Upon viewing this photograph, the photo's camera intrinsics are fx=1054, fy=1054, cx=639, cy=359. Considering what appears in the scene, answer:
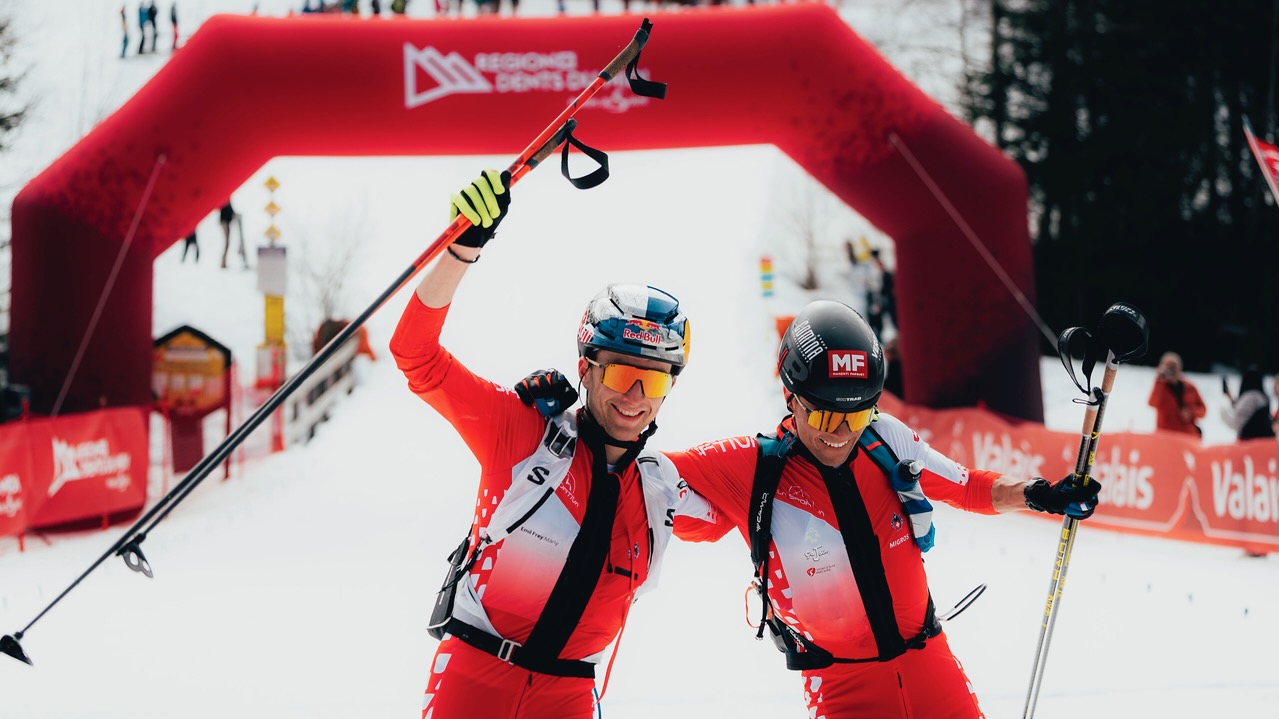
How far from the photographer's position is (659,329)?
2.85 meters

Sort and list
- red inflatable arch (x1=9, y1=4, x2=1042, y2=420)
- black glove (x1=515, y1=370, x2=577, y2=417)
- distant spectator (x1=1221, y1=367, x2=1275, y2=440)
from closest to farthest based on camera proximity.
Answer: black glove (x1=515, y1=370, x2=577, y2=417) < distant spectator (x1=1221, y1=367, x2=1275, y2=440) < red inflatable arch (x1=9, y1=4, x2=1042, y2=420)

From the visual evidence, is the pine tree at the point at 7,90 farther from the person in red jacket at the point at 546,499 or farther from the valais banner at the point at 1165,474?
the person in red jacket at the point at 546,499

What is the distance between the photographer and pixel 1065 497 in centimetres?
306

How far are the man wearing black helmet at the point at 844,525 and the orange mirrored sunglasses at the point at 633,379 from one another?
1.37 ft

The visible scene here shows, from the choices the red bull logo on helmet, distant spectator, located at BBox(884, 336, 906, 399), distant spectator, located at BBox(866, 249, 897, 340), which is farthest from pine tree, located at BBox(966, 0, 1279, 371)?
the red bull logo on helmet

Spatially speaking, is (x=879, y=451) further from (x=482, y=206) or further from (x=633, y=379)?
(x=482, y=206)

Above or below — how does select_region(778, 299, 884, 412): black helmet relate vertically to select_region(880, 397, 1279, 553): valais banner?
above

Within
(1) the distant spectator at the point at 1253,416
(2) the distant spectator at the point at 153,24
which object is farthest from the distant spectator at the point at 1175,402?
(2) the distant spectator at the point at 153,24

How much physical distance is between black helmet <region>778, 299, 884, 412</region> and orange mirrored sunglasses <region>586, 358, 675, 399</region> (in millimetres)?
434

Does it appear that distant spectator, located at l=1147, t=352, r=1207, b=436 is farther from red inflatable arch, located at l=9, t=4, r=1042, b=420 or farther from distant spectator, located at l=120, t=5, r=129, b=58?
distant spectator, located at l=120, t=5, r=129, b=58

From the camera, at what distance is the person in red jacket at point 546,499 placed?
8.63ft

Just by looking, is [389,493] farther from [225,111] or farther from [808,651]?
[808,651]

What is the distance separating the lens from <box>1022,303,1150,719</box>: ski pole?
3082 millimetres

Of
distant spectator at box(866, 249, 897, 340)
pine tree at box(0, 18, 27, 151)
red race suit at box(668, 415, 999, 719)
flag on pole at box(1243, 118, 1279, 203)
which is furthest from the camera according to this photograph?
distant spectator at box(866, 249, 897, 340)
